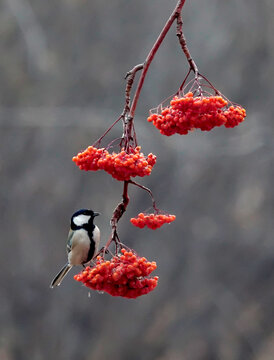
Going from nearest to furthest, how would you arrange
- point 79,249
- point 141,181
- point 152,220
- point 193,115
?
point 193,115 < point 152,220 < point 79,249 < point 141,181

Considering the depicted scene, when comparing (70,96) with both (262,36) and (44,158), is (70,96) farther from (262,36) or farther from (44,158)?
(262,36)

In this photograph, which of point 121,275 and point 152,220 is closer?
point 121,275

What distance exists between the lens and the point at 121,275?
2531 millimetres

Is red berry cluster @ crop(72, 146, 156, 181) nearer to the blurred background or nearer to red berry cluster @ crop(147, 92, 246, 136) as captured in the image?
red berry cluster @ crop(147, 92, 246, 136)

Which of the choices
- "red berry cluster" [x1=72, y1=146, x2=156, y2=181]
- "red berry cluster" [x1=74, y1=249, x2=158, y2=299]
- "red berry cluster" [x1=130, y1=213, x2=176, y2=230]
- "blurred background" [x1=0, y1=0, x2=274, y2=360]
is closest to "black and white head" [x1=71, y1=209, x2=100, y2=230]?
"red berry cluster" [x1=130, y1=213, x2=176, y2=230]

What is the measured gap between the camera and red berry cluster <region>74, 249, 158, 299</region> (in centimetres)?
253

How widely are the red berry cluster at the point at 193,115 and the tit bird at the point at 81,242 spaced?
116cm

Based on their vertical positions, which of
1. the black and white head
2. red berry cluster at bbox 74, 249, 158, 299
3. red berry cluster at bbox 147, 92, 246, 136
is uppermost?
the black and white head

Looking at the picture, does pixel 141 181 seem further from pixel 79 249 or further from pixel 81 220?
pixel 79 249

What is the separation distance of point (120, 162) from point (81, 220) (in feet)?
4.68

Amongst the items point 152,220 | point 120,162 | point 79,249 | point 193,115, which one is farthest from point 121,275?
point 79,249

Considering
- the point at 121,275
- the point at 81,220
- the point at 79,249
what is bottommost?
the point at 121,275

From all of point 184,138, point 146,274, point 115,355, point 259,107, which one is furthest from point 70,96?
point 146,274

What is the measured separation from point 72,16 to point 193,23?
179 cm
